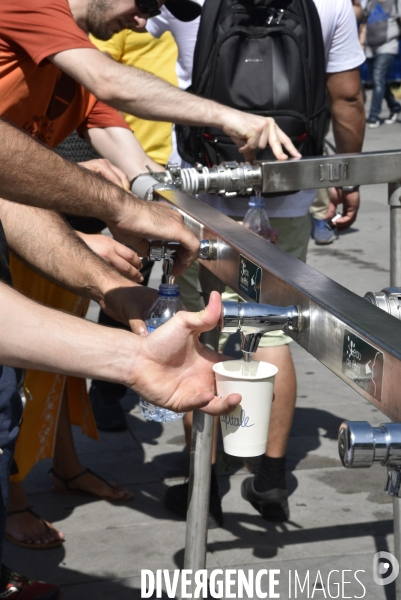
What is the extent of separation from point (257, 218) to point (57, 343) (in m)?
1.60

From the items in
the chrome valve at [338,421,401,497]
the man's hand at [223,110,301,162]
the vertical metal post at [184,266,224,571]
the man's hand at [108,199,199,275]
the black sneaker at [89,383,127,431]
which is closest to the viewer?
the chrome valve at [338,421,401,497]

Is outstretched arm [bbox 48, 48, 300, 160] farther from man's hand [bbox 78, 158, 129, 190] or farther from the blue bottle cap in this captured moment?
the blue bottle cap

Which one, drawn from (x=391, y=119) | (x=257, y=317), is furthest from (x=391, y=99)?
(x=257, y=317)

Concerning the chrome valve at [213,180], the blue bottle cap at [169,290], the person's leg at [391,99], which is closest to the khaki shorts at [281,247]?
the chrome valve at [213,180]

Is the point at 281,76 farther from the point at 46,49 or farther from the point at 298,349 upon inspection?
the point at 298,349

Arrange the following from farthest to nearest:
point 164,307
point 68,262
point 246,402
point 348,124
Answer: point 348,124 → point 68,262 → point 164,307 → point 246,402

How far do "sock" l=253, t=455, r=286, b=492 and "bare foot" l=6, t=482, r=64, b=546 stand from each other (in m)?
0.74

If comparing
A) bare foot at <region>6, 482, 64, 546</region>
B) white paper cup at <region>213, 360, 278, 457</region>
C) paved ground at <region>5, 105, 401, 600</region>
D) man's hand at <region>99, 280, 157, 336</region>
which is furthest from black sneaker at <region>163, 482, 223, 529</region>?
white paper cup at <region>213, 360, 278, 457</region>

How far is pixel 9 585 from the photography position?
2627 millimetres

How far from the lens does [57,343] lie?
139 cm

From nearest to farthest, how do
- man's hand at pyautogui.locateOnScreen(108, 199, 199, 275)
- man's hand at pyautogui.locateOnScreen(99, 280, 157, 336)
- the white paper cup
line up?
1. the white paper cup
2. man's hand at pyautogui.locateOnScreen(108, 199, 199, 275)
3. man's hand at pyautogui.locateOnScreen(99, 280, 157, 336)

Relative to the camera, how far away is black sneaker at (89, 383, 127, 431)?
157 inches

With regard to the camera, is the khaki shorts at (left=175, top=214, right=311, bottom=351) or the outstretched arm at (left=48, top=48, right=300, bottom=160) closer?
the outstretched arm at (left=48, top=48, right=300, bottom=160)

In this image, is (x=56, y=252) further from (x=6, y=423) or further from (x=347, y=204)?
(x=347, y=204)
